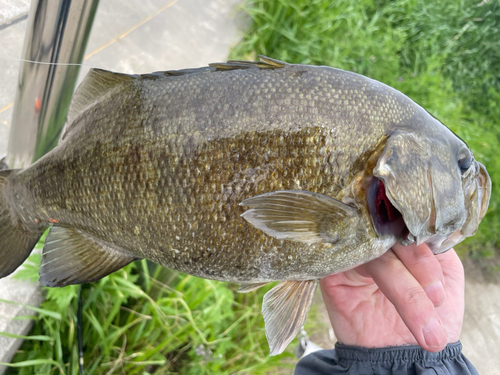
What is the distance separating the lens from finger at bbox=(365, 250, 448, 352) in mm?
1066

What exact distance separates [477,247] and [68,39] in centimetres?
390

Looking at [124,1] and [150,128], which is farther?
[124,1]

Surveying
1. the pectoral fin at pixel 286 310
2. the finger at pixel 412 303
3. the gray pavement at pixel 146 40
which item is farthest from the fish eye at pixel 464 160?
the gray pavement at pixel 146 40

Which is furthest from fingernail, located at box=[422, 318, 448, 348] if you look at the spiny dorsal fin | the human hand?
the spiny dorsal fin

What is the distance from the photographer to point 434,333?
1063mm

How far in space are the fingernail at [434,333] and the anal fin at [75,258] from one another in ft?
2.95

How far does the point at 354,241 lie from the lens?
1.07 metres

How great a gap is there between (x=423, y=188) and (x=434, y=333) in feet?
1.36

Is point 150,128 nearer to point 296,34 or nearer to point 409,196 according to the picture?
point 409,196

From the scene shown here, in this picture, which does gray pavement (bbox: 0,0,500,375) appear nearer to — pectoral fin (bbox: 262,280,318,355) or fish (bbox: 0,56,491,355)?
fish (bbox: 0,56,491,355)

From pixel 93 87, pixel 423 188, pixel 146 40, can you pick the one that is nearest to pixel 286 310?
pixel 423 188

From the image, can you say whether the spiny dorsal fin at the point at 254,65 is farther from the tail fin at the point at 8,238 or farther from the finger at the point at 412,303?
the tail fin at the point at 8,238

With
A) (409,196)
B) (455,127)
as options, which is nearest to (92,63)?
(409,196)

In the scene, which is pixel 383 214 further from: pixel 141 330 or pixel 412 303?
pixel 141 330
